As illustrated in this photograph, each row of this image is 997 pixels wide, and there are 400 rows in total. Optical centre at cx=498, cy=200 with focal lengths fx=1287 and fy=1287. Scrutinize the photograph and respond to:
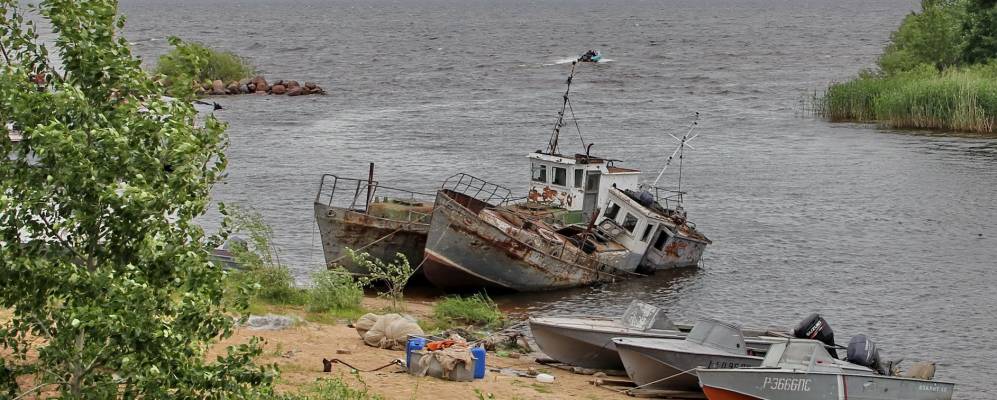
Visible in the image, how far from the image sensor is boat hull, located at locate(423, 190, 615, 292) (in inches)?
1340

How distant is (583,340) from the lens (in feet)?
84.1

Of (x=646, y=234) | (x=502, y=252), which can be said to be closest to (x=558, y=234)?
(x=502, y=252)

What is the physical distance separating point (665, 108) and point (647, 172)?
2642 cm

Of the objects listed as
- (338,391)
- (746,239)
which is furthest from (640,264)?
(338,391)

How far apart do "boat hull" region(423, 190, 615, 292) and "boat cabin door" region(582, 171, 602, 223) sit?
10.4ft

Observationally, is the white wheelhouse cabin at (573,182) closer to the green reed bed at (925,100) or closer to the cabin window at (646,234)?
the cabin window at (646,234)

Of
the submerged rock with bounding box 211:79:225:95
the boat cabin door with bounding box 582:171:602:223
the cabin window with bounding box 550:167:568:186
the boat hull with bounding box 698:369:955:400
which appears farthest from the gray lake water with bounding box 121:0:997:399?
the boat hull with bounding box 698:369:955:400

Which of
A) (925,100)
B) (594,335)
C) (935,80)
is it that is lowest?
(594,335)

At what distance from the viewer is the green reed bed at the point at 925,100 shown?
64.5 metres

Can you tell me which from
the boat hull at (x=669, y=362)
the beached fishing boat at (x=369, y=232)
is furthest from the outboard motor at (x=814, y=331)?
the beached fishing boat at (x=369, y=232)

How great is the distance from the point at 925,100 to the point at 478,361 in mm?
49698

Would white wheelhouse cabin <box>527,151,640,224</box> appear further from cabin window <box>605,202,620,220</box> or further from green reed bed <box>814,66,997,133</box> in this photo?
green reed bed <box>814,66,997,133</box>

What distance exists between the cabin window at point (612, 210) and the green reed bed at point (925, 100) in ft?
103

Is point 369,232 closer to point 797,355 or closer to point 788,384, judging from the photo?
point 797,355
